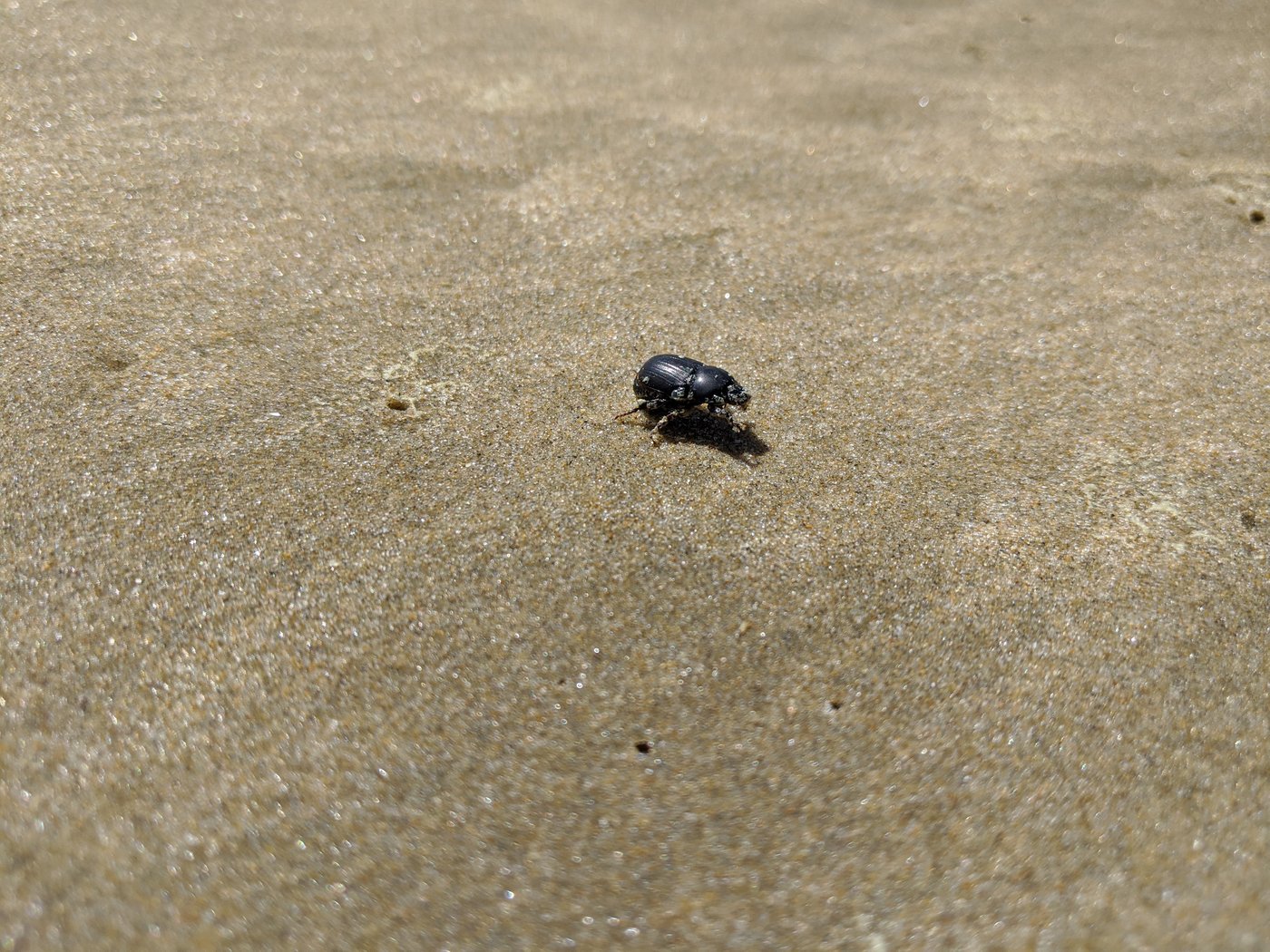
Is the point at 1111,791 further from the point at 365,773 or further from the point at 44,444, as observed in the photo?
the point at 44,444

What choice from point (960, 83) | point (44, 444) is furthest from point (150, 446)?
point (960, 83)

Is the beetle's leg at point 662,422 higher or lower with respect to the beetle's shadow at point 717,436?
higher

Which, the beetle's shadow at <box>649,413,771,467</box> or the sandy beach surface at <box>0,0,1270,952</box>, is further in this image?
the beetle's shadow at <box>649,413,771,467</box>

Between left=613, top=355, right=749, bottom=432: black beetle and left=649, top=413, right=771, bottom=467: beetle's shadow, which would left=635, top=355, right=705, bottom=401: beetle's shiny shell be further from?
left=649, top=413, right=771, bottom=467: beetle's shadow

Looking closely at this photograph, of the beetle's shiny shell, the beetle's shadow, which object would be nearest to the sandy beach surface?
the beetle's shadow

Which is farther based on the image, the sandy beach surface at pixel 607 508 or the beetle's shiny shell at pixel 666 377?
the beetle's shiny shell at pixel 666 377

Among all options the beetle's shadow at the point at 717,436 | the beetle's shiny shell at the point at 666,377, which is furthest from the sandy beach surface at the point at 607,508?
the beetle's shiny shell at the point at 666,377

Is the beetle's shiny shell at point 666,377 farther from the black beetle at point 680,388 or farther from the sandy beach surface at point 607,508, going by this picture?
the sandy beach surface at point 607,508

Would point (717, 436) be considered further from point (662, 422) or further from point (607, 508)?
point (607, 508)
